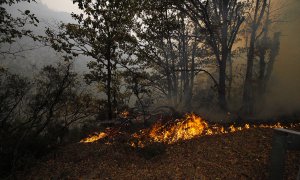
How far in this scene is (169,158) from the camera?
6.27 metres

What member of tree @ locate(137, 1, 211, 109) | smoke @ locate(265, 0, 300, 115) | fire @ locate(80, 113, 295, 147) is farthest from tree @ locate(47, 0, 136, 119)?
smoke @ locate(265, 0, 300, 115)

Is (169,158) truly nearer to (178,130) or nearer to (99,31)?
(178,130)

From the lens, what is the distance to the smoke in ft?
63.0

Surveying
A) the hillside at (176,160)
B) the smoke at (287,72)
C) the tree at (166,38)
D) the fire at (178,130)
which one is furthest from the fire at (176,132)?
the smoke at (287,72)

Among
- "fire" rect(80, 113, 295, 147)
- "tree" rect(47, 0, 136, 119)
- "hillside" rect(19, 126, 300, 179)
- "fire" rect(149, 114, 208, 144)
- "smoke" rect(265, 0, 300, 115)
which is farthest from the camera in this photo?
"smoke" rect(265, 0, 300, 115)

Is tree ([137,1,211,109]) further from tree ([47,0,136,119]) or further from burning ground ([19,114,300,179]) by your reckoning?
burning ground ([19,114,300,179])

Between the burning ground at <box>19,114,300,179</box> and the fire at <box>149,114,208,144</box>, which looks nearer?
the burning ground at <box>19,114,300,179</box>

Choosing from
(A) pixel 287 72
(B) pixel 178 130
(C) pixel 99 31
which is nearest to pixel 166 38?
(C) pixel 99 31

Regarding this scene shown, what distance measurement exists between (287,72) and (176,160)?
25.6 m

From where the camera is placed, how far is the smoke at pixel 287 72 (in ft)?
63.0

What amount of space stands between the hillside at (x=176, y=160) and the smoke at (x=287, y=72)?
1223 cm

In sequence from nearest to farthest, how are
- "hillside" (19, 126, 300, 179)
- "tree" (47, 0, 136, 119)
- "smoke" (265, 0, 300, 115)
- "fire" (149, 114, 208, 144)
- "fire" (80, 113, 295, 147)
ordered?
"hillside" (19, 126, 300, 179)
"fire" (80, 113, 295, 147)
"fire" (149, 114, 208, 144)
"tree" (47, 0, 136, 119)
"smoke" (265, 0, 300, 115)

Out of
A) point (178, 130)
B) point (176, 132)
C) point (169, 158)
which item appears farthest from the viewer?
point (178, 130)

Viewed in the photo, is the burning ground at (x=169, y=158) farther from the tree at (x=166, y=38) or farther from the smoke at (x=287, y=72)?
the smoke at (x=287, y=72)
